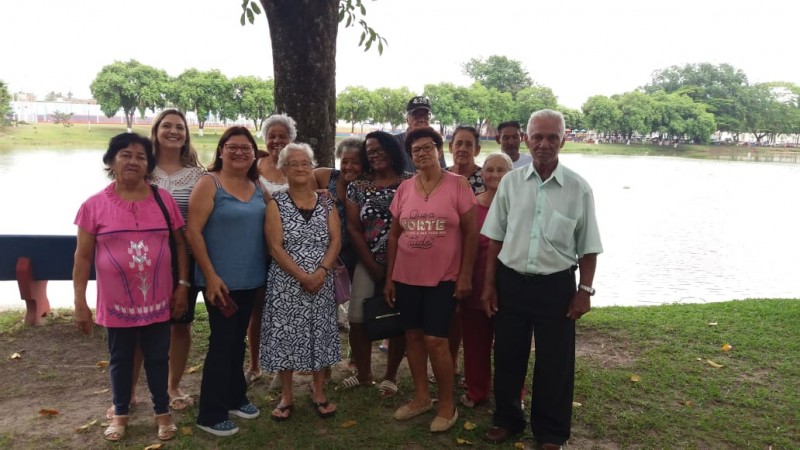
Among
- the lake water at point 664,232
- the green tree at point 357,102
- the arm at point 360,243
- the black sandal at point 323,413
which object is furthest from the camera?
the green tree at point 357,102

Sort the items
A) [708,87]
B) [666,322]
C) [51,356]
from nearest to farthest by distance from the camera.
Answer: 1. [51,356]
2. [666,322]
3. [708,87]

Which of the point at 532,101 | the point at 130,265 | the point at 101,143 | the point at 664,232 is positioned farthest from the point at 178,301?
the point at 532,101

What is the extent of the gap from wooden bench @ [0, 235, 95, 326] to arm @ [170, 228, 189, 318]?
241cm

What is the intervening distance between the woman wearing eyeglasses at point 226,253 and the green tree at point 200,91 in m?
50.6

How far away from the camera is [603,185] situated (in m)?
22.3

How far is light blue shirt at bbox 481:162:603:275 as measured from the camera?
3174 millimetres

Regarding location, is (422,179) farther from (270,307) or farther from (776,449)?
(776,449)

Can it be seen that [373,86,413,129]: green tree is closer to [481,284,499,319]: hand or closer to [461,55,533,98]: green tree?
[461,55,533,98]: green tree

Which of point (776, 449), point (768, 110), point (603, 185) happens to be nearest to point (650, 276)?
point (776, 449)

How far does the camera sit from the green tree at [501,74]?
84.0 metres

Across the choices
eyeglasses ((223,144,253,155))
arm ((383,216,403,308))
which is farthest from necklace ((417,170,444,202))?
→ eyeglasses ((223,144,253,155))

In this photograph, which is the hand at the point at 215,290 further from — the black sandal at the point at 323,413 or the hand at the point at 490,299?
the hand at the point at 490,299

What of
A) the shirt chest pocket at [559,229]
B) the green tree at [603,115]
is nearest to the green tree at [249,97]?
the green tree at [603,115]

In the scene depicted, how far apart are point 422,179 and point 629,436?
2.14 m
